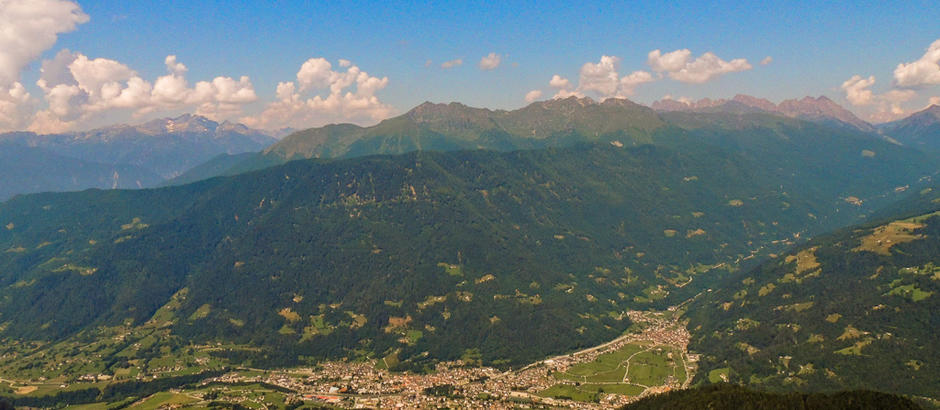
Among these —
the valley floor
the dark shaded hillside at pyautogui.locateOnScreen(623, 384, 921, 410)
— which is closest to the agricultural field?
the valley floor

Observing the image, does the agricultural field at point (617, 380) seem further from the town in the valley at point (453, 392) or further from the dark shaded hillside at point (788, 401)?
the dark shaded hillside at point (788, 401)

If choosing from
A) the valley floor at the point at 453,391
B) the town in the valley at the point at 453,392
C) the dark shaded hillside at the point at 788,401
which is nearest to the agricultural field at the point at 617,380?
the valley floor at the point at 453,391

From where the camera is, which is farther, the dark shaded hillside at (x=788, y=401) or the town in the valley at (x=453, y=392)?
the town in the valley at (x=453, y=392)

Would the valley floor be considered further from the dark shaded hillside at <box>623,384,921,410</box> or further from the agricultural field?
the dark shaded hillside at <box>623,384,921,410</box>

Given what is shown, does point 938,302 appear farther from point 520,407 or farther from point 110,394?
point 110,394

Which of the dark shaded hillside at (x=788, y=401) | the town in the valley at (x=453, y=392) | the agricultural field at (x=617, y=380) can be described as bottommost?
the agricultural field at (x=617, y=380)

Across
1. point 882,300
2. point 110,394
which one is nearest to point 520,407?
point 882,300

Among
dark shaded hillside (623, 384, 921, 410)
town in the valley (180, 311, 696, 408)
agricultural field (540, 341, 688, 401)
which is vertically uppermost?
dark shaded hillside (623, 384, 921, 410)

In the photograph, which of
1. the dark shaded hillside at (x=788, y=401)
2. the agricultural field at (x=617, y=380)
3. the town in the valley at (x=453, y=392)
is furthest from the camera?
the agricultural field at (x=617, y=380)

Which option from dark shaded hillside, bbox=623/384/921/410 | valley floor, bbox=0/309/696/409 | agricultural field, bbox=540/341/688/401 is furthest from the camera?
agricultural field, bbox=540/341/688/401

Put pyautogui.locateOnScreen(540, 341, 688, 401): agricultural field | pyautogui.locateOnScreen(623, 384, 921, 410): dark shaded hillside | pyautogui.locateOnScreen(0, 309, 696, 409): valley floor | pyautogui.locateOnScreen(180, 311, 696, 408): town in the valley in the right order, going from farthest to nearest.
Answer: pyautogui.locateOnScreen(540, 341, 688, 401): agricultural field, pyautogui.locateOnScreen(0, 309, 696, 409): valley floor, pyautogui.locateOnScreen(180, 311, 696, 408): town in the valley, pyautogui.locateOnScreen(623, 384, 921, 410): dark shaded hillside

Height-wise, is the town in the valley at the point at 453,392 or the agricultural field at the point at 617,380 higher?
the town in the valley at the point at 453,392

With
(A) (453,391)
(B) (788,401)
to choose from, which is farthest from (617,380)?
(B) (788,401)
